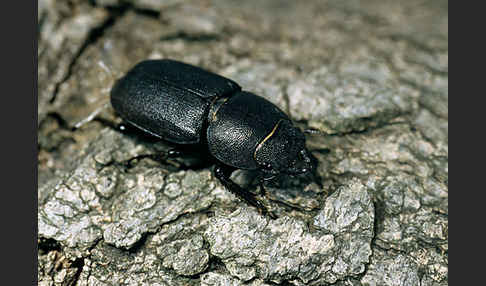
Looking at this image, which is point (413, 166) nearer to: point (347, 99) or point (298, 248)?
point (347, 99)

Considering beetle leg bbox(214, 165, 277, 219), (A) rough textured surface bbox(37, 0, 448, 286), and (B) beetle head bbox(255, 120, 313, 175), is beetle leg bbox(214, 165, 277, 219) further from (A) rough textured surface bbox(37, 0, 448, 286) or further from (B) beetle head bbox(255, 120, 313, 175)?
(B) beetle head bbox(255, 120, 313, 175)

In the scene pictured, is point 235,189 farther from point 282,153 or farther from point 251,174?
point 282,153

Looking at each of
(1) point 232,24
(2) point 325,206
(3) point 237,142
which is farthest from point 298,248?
(1) point 232,24

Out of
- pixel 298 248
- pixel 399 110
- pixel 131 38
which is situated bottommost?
pixel 298 248

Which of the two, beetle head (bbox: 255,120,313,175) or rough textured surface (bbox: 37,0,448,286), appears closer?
rough textured surface (bbox: 37,0,448,286)

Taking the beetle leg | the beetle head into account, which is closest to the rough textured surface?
the beetle leg

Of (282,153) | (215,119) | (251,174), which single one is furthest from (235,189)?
(215,119)

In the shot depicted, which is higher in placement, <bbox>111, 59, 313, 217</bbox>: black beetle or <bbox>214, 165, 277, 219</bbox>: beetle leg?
<bbox>111, 59, 313, 217</bbox>: black beetle

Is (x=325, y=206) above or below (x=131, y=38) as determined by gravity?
below
